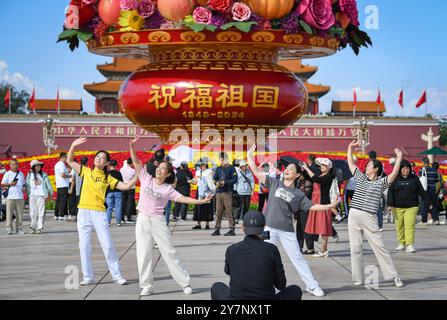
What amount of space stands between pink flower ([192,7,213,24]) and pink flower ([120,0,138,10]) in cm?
64

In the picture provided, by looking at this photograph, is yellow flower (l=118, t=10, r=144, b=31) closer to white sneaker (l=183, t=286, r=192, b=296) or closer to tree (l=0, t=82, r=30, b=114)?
white sneaker (l=183, t=286, r=192, b=296)

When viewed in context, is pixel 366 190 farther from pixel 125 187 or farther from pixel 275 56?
pixel 125 187

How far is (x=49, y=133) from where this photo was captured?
2007 inches

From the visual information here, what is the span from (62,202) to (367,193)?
42.4 ft

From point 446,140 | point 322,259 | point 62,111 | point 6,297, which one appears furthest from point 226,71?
point 446,140

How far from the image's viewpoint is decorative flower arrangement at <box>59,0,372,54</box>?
9117 millimetres

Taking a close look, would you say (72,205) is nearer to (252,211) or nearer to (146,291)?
(146,291)

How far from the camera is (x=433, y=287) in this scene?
10.3m

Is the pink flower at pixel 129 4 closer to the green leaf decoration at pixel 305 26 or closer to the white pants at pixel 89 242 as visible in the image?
the green leaf decoration at pixel 305 26

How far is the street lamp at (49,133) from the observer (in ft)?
165

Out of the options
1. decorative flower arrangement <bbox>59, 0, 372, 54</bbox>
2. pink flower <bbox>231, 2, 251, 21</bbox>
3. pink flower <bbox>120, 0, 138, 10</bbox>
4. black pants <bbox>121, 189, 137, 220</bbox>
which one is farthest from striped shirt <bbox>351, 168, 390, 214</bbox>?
black pants <bbox>121, 189, 137, 220</bbox>

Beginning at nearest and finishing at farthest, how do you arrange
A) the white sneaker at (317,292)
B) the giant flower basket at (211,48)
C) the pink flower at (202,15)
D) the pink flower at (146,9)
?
the pink flower at (202,15)
the giant flower basket at (211,48)
the pink flower at (146,9)
the white sneaker at (317,292)

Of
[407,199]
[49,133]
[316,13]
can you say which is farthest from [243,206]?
[49,133]

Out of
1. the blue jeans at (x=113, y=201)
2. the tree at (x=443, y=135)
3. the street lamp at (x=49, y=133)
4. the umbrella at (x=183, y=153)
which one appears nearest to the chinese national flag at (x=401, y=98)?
the tree at (x=443, y=135)
